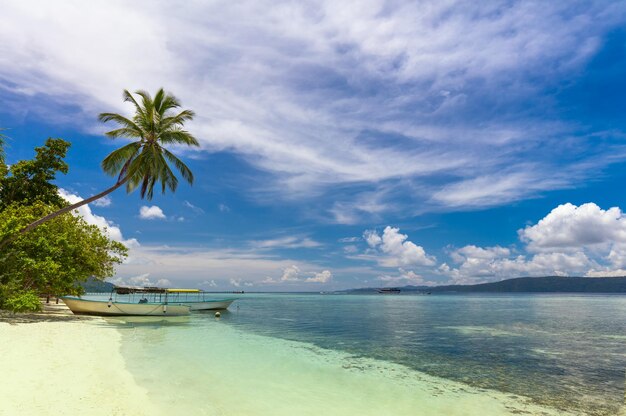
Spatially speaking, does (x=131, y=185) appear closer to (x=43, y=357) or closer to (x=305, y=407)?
(x=43, y=357)

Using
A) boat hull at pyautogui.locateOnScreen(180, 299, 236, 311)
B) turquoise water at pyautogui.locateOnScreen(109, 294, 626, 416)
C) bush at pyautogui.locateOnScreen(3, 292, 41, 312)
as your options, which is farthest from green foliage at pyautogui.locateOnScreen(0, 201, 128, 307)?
boat hull at pyautogui.locateOnScreen(180, 299, 236, 311)

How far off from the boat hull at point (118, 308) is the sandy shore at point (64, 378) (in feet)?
47.3

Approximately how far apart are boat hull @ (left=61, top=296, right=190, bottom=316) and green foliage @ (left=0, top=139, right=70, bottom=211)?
28.7 feet

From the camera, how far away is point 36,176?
1143 inches

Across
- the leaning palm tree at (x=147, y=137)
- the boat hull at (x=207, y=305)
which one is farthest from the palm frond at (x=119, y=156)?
the boat hull at (x=207, y=305)

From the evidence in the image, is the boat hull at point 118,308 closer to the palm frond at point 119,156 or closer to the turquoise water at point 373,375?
the turquoise water at point 373,375

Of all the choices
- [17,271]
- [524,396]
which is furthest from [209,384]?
[17,271]

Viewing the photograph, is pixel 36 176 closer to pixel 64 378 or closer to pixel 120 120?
pixel 120 120

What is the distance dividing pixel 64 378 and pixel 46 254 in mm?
15144

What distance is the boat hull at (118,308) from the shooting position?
30.1 meters

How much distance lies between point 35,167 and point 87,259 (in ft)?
33.4

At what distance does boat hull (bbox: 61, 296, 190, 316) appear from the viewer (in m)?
30.1

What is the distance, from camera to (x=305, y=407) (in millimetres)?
9266

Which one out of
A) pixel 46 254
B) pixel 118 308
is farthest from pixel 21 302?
pixel 118 308
